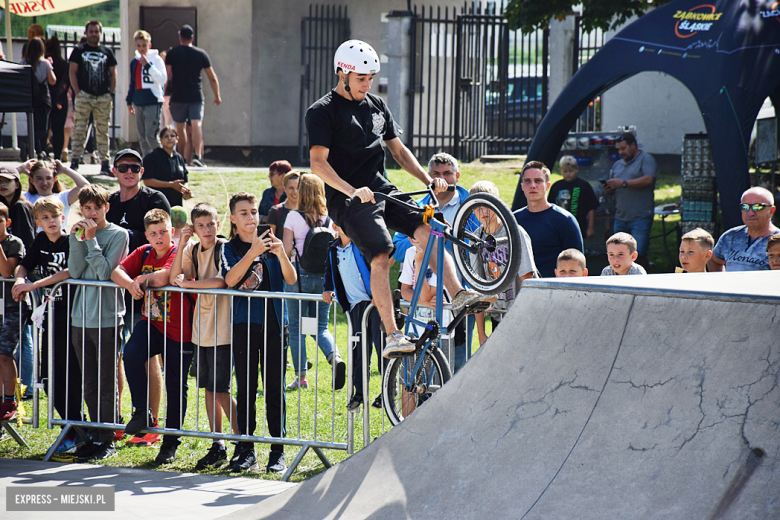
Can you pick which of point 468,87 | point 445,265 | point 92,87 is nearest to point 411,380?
point 445,265

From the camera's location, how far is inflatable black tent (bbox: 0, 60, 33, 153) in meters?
8.16

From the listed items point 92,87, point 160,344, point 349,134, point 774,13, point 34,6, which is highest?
point 34,6

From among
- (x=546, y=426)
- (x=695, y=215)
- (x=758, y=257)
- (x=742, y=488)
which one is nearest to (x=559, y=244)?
(x=758, y=257)

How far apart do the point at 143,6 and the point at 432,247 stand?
11674 millimetres

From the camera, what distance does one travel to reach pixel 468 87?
16.2 metres

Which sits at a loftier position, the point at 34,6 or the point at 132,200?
the point at 34,6

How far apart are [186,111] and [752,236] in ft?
29.0

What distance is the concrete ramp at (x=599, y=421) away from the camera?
346 centimetres

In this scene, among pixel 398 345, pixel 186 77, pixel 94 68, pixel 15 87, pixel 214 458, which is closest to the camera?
pixel 398 345

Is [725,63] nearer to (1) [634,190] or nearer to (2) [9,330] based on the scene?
(1) [634,190]

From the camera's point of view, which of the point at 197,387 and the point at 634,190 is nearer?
the point at 197,387

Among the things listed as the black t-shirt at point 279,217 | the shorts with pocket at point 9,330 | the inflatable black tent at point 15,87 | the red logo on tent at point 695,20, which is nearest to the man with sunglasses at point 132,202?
the shorts with pocket at point 9,330

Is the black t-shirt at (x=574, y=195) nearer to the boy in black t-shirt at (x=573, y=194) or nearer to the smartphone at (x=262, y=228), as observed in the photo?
the boy in black t-shirt at (x=573, y=194)

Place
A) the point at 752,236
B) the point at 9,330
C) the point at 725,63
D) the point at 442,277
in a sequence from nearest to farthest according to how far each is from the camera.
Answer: the point at 442,277
the point at 752,236
the point at 9,330
the point at 725,63
